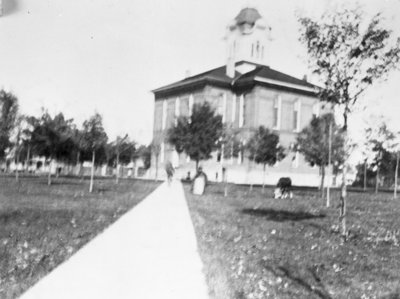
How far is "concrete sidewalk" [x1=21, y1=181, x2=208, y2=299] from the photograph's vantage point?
511 centimetres

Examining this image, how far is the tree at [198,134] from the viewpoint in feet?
77.9

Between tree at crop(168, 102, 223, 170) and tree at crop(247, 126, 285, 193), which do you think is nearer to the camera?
tree at crop(168, 102, 223, 170)

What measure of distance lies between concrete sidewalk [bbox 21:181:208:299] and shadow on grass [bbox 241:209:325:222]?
346 centimetres

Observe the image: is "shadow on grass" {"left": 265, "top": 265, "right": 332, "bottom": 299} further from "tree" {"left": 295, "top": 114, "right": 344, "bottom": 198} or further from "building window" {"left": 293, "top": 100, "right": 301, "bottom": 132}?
"building window" {"left": 293, "top": 100, "right": 301, "bottom": 132}

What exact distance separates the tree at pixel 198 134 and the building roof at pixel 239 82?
1933 cm

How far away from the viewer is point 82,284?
5328mm

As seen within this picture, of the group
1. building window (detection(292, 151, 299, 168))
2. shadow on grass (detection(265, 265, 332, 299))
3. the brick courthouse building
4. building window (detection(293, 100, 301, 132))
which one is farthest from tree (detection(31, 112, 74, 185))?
building window (detection(293, 100, 301, 132))

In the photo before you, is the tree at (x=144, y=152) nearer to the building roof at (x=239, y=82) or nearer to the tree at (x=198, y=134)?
the building roof at (x=239, y=82)

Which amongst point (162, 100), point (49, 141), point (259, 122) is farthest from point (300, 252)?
point (162, 100)

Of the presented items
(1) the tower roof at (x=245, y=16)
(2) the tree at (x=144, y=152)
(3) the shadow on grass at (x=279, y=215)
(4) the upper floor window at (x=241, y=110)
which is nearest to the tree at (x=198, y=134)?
(1) the tower roof at (x=245, y=16)

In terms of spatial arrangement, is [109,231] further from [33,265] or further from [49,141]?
[49,141]

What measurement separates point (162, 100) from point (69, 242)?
41.3 meters

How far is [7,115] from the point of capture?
25.7 m

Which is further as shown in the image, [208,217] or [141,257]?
[208,217]
